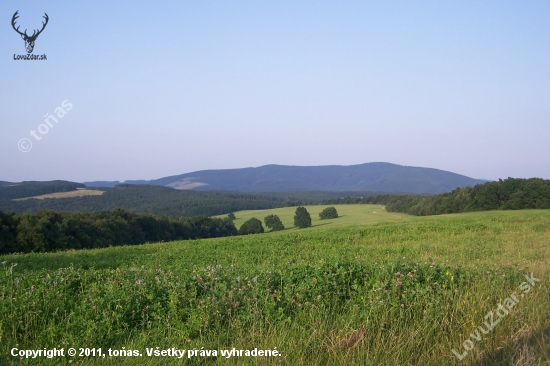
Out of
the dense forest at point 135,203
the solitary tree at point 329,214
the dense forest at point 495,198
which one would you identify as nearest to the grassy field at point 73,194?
the dense forest at point 135,203

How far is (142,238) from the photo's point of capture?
153 feet

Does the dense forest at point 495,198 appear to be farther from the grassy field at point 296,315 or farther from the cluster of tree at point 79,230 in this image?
the grassy field at point 296,315

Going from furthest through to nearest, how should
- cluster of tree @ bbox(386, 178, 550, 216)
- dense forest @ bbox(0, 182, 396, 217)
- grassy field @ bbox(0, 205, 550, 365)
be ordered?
dense forest @ bbox(0, 182, 396, 217), cluster of tree @ bbox(386, 178, 550, 216), grassy field @ bbox(0, 205, 550, 365)

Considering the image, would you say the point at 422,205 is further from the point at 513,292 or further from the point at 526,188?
the point at 513,292

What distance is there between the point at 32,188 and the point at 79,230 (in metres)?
71.5

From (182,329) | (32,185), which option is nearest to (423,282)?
(182,329)

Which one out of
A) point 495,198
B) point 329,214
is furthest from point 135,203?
point 495,198

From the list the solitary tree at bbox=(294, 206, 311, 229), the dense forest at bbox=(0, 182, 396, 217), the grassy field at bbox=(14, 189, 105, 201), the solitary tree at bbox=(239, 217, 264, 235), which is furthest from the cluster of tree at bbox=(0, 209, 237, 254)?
the grassy field at bbox=(14, 189, 105, 201)

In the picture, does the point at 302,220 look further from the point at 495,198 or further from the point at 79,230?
the point at 79,230

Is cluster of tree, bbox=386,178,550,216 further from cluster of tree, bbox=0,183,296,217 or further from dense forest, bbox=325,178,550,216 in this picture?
cluster of tree, bbox=0,183,296,217

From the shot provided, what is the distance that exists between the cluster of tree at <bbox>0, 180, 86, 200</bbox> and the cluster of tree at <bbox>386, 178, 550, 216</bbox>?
81869 millimetres

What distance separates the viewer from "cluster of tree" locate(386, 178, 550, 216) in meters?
56.0

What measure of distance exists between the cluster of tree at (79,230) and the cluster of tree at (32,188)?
50093 millimetres

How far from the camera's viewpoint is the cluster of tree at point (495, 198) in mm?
56000
